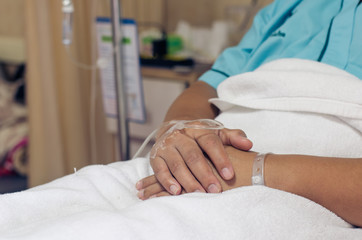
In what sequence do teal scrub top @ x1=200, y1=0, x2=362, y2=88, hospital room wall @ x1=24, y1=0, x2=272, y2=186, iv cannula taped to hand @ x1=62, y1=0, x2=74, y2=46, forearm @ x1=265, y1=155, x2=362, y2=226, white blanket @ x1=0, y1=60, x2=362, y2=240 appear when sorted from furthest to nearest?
hospital room wall @ x1=24, y1=0, x2=272, y2=186 < iv cannula taped to hand @ x1=62, y1=0, x2=74, y2=46 < teal scrub top @ x1=200, y1=0, x2=362, y2=88 < forearm @ x1=265, y1=155, x2=362, y2=226 < white blanket @ x1=0, y1=60, x2=362, y2=240

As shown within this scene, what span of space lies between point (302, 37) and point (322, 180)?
49 cm

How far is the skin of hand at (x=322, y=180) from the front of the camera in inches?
23.6

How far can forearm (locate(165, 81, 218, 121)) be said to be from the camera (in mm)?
947

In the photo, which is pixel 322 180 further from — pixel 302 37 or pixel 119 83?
pixel 119 83

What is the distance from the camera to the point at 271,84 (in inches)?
30.7

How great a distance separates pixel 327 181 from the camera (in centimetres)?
61

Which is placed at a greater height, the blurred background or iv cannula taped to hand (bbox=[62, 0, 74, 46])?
iv cannula taped to hand (bbox=[62, 0, 74, 46])

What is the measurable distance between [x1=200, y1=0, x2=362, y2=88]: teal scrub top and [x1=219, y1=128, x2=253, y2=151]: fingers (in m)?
0.33

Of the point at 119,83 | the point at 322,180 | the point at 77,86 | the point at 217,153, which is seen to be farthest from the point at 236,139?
the point at 77,86

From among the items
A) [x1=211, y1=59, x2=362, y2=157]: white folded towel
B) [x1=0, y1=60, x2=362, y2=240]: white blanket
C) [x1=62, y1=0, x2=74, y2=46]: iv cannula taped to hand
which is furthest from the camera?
[x1=62, y1=0, x2=74, y2=46]: iv cannula taped to hand

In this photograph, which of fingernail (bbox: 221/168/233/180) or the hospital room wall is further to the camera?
the hospital room wall

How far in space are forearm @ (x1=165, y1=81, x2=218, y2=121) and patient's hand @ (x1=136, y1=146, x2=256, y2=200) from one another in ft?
0.79

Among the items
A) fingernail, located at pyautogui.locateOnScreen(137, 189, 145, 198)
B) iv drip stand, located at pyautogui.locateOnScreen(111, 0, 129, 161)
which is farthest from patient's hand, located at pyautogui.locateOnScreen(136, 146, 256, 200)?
iv drip stand, located at pyautogui.locateOnScreen(111, 0, 129, 161)

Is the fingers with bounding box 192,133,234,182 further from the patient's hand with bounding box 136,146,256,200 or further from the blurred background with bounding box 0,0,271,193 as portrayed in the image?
the blurred background with bounding box 0,0,271,193
